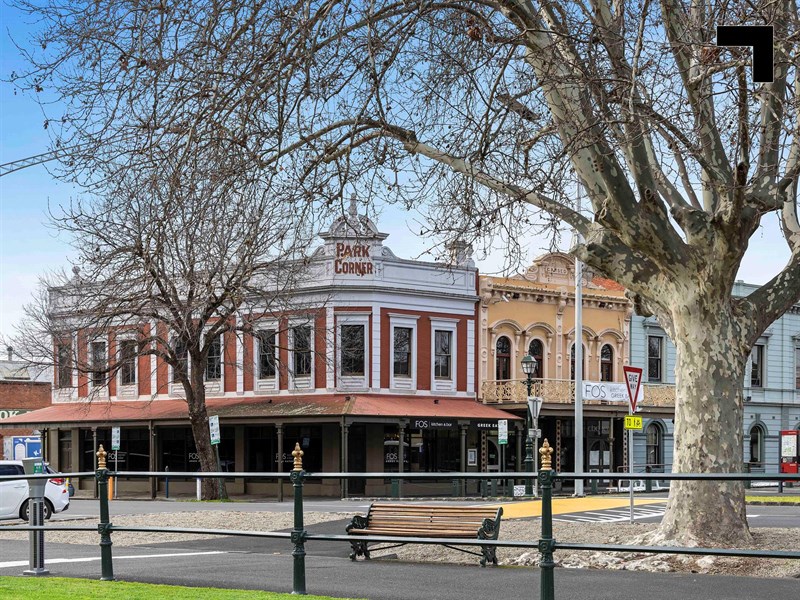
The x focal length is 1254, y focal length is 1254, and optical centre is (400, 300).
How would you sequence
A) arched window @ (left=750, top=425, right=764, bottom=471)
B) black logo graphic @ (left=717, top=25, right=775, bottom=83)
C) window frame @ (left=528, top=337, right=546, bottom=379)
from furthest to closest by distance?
1. arched window @ (left=750, top=425, right=764, bottom=471)
2. window frame @ (left=528, top=337, right=546, bottom=379)
3. black logo graphic @ (left=717, top=25, right=775, bottom=83)

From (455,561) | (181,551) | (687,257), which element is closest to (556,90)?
(687,257)

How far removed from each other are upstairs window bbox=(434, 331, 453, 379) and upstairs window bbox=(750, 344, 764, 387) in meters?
17.0

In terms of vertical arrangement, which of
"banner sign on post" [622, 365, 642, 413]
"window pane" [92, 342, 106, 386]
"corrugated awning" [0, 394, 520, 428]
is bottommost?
"corrugated awning" [0, 394, 520, 428]

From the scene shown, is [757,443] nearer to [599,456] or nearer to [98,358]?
[599,456]

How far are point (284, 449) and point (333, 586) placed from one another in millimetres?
34930

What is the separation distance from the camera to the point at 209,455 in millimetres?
39969

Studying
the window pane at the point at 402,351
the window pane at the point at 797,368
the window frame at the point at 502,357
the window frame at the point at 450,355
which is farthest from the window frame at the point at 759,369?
the window pane at the point at 402,351

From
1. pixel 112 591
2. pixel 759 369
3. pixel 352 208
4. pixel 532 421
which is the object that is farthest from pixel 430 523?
pixel 759 369

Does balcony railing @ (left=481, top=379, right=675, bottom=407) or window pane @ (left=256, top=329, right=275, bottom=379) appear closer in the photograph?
window pane @ (left=256, top=329, right=275, bottom=379)

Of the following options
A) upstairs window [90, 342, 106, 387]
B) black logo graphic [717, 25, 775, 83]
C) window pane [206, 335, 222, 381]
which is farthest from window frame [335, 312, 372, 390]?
black logo graphic [717, 25, 775, 83]

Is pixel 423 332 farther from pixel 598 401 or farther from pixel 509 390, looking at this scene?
pixel 598 401

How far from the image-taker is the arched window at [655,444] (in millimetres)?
53688

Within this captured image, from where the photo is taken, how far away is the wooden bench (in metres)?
14.9

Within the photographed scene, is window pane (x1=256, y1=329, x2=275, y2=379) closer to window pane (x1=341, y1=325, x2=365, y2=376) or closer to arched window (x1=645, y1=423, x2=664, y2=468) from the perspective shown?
window pane (x1=341, y1=325, x2=365, y2=376)
